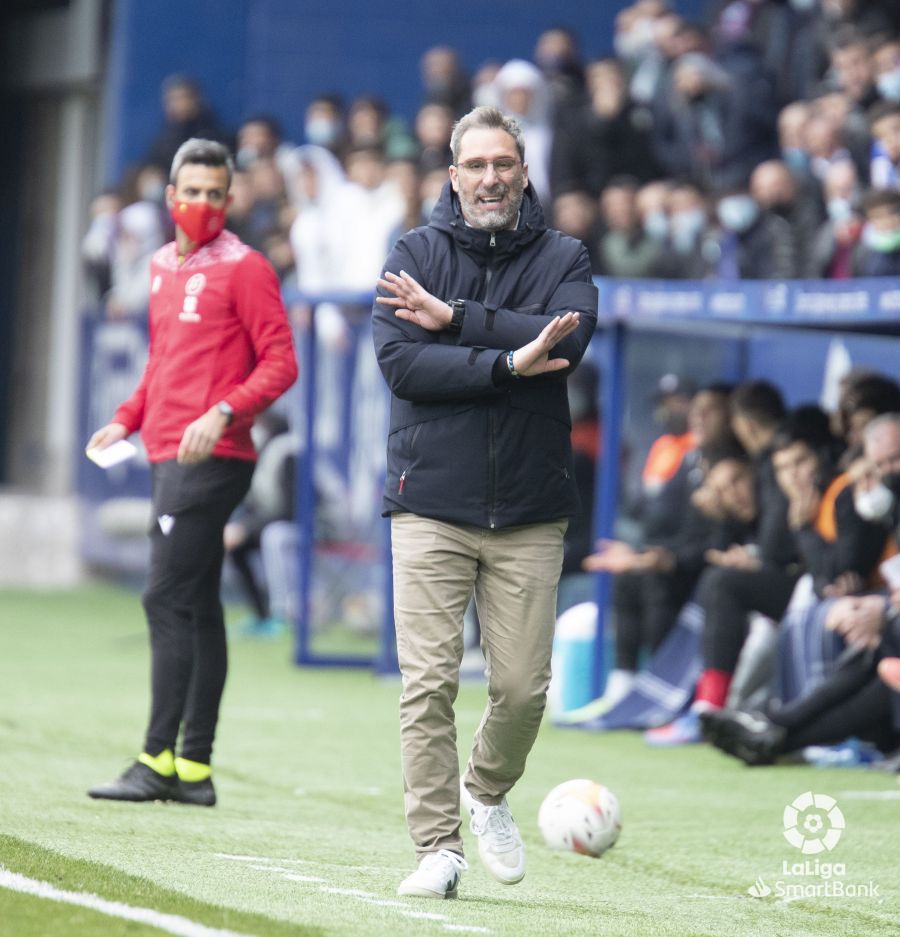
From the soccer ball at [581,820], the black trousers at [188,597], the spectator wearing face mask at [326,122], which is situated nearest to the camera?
the soccer ball at [581,820]

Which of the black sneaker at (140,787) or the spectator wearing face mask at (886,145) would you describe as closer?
the black sneaker at (140,787)

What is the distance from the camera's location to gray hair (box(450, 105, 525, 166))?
5.43m

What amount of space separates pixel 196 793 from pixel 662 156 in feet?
29.5

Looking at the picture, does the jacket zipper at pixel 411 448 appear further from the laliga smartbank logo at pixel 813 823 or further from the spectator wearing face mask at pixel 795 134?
the spectator wearing face mask at pixel 795 134

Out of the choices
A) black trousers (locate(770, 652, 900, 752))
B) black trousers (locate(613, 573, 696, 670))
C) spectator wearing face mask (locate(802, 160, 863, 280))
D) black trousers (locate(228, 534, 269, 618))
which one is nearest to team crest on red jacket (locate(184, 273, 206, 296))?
black trousers (locate(770, 652, 900, 752))

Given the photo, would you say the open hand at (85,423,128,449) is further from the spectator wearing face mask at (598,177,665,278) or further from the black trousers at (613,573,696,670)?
the spectator wearing face mask at (598,177,665,278)

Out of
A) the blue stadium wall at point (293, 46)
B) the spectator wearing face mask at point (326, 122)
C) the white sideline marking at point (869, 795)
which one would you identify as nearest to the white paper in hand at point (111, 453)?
the white sideline marking at point (869, 795)

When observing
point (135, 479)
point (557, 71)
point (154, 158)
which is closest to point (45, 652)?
point (135, 479)

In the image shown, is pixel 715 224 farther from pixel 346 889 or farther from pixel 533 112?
pixel 346 889

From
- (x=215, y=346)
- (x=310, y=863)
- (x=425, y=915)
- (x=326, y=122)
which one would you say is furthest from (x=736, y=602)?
(x=326, y=122)

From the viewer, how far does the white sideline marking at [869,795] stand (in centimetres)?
777

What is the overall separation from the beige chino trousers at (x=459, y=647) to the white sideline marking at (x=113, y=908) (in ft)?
2.59

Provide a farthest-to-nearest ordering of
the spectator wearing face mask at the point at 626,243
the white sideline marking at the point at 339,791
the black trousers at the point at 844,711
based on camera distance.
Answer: the spectator wearing face mask at the point at 626,243 < the black trousers at the point at 844,711 < the white sideline marking at the point at 339,791

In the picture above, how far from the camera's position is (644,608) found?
34.3 ft
